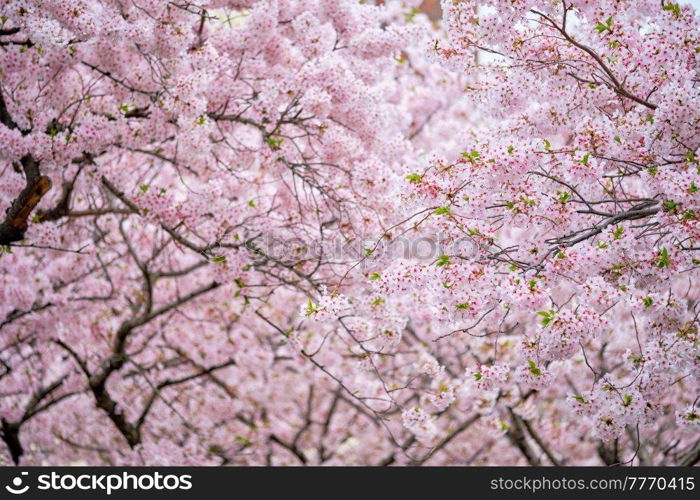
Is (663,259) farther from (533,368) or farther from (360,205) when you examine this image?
(360,205)

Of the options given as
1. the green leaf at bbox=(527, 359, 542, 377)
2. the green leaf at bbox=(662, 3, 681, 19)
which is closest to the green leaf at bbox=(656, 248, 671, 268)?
the green leaf at bbox=(527, 359, 542, 377)

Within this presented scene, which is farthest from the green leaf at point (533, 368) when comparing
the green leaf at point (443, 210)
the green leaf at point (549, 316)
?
the green leaf at point (443, 210)

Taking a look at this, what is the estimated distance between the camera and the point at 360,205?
5762 millimetres

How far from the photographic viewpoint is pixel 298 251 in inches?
233

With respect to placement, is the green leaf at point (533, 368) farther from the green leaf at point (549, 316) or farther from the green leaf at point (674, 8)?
the green leaf at point (674, 8)

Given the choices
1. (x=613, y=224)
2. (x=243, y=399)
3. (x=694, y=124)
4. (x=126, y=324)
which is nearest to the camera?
(x=694, y=124)

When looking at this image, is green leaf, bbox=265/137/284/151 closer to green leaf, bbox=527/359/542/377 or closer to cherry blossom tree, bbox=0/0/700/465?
cherry blossom tree, bbox=0/0/700/465

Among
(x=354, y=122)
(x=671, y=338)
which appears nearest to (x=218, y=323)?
(x=354, y=122)

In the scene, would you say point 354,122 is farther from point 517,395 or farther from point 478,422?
point 478,422

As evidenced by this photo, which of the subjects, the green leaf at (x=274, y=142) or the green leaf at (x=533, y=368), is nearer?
the green leaf at (x=533, y=368)

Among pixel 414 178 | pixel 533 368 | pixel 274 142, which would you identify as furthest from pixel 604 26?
pixel 274 142

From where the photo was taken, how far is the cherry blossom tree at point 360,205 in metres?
3.87

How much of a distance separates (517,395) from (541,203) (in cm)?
441

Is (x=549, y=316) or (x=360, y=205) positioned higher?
(x=360, y=205)
